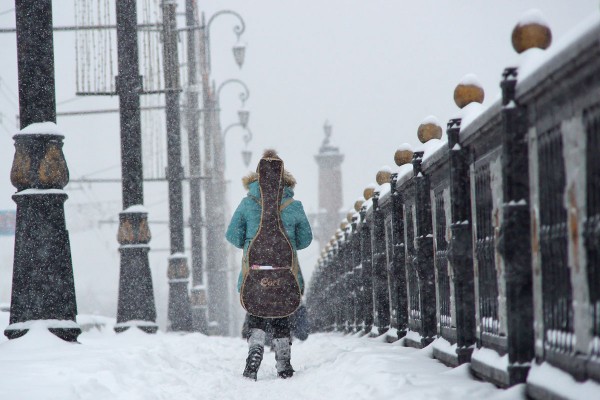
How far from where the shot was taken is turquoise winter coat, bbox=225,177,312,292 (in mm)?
7957

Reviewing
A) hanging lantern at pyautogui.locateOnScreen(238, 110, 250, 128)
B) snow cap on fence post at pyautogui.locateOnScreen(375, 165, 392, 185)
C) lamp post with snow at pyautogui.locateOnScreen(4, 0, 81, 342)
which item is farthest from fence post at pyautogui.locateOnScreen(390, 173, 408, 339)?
hanging lantern at pyautogui.locateOnScreen(238, 110, 250, 128)

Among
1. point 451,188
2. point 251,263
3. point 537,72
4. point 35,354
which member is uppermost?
point 537,72

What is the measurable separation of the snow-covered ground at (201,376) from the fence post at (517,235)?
0.19m

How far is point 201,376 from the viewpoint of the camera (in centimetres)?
818

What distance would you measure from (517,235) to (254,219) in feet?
12.5

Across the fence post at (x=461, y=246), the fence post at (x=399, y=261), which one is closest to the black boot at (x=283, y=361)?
the fence post at (x=399, y=261)

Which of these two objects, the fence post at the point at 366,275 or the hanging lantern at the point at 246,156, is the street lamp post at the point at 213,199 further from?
the fence post at the point at 366,275

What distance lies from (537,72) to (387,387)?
1.91 m

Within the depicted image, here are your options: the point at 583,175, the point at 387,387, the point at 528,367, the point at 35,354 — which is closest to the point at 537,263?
the point at 528,367

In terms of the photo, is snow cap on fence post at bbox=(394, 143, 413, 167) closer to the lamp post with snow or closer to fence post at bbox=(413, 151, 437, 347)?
fence post at bbox=(413, 151, 437, 347)

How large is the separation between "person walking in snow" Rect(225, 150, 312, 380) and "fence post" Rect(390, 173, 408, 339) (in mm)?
1103

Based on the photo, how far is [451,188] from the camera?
19.1 feet

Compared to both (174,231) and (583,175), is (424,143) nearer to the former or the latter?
(583,175)

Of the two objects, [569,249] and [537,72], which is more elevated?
[537,72]
